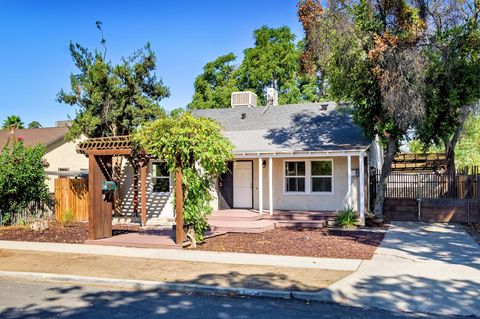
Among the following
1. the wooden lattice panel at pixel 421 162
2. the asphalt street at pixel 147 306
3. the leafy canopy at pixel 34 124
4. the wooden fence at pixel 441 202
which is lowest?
the asphalt street at pixel 147 306

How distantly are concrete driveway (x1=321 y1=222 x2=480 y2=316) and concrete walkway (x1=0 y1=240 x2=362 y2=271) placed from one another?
2.43 feet

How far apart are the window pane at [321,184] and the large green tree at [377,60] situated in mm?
2486

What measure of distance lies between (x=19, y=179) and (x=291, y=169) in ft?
33.7

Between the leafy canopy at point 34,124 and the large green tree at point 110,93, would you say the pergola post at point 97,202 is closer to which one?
the large green tree at point 110,93

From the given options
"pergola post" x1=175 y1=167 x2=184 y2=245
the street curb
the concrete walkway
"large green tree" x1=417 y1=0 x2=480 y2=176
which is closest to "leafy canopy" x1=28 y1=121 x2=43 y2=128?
the concrete walkway

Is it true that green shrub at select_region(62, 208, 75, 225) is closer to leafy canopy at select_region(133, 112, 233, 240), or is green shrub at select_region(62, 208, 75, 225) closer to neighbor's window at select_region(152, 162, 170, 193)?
neighbor's window at select_region(152, 162, 170, 193)

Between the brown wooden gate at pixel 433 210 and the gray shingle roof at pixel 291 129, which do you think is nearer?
the brown wooden gate at pixel 433 210

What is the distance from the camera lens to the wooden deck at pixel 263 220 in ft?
49.2

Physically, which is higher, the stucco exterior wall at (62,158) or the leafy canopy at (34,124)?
the leafy canopy at (34,124)

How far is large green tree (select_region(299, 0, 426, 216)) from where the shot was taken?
14242 millimetres

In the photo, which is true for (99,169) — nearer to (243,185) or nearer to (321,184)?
(243,185)

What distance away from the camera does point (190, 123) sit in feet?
36.9

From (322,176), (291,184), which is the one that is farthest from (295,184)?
(322,176)

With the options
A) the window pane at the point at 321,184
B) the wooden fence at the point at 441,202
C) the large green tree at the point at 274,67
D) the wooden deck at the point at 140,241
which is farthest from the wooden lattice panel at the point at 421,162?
the wooden deck at the point at 140,241
